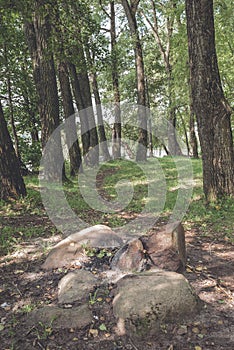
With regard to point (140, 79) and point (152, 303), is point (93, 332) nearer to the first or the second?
point (152, 303)

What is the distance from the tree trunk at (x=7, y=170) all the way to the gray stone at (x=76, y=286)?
14.0 ft

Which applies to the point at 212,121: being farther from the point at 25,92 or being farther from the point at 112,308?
the point at 25,92

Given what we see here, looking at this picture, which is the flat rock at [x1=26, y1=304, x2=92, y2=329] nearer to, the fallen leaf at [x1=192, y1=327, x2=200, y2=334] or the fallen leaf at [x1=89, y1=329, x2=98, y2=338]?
the fallen leaf at [x1=89, y1=329, x2=98, y2=338]

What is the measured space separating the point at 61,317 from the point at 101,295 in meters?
0.60

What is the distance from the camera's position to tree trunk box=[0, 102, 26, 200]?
25.4 feet

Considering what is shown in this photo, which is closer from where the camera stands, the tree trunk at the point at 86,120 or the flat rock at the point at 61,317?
the flat rock at the point at 61,317

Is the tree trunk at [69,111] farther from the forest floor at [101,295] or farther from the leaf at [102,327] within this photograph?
the leaf at [102,327]

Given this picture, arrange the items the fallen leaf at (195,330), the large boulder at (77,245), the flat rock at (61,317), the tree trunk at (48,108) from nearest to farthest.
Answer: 1. the fallen leaf at (195,330)
2. the flat rock at (61,317)
3. the large boulder at (77,245)
4. the tree trunk at (48,108)

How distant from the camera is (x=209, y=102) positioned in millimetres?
6996

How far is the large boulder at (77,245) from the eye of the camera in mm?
4761

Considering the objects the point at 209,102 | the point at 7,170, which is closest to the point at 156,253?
the point at 209,102

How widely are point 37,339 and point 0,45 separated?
44.3ft

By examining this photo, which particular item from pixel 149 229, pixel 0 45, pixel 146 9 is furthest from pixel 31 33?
pixel 146 9

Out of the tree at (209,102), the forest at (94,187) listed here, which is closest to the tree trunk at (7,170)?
the forest at (94,187)
